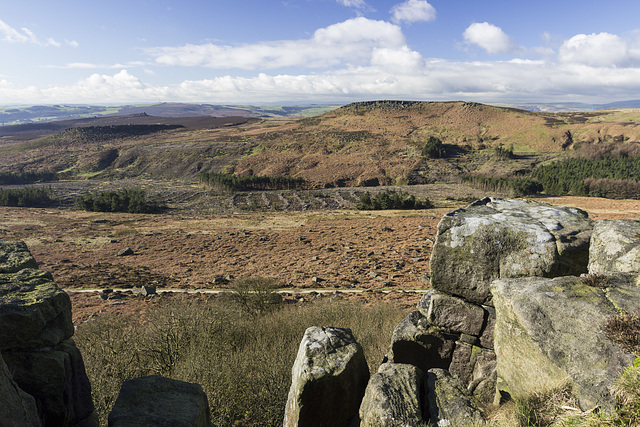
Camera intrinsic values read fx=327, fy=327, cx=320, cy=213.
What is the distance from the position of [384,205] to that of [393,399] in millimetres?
40681

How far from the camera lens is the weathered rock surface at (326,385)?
6832 millimetres

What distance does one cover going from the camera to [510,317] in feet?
18.8

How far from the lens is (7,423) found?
3650 millimetres

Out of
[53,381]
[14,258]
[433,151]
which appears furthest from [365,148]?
[53,381]

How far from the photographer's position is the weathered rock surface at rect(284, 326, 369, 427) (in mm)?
6832

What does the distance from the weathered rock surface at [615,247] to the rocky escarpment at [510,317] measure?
0.06 ft

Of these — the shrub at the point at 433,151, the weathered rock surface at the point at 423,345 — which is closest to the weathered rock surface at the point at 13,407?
the weathered rock surface at the point at 423,345

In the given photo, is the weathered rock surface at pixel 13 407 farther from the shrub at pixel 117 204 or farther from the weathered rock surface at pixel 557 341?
the shrub at pixel 117 204

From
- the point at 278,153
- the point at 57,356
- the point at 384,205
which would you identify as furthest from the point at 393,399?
the point at 278,153

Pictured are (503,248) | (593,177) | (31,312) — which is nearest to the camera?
(31,312)

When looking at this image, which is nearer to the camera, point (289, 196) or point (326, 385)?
point (326, 385)

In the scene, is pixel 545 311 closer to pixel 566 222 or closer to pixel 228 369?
pixel 566 222

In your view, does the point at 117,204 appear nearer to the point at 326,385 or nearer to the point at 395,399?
the point at 326,385

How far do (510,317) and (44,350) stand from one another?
25.7 feet
